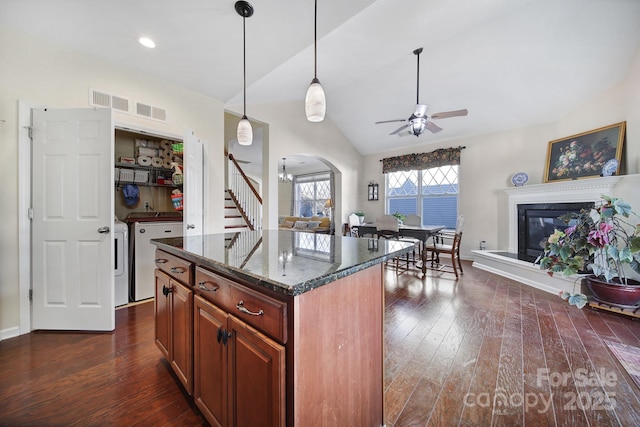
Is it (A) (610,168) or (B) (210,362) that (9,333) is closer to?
(B) (210,362)

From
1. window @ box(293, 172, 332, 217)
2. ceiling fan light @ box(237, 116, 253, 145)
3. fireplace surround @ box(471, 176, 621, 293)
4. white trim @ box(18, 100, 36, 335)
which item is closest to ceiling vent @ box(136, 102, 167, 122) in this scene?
white trim @ box(18, 100, 36, 335)

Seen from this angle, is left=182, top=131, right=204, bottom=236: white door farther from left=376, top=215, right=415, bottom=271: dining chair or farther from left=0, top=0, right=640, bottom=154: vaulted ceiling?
left=376, top=215, right=415, bottom=271: dining chair

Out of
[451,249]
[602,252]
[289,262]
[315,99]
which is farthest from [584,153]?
[289,262]

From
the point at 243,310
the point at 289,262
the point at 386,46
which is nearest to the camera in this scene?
the point at 243,310

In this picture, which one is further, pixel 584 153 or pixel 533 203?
pixel 533 203

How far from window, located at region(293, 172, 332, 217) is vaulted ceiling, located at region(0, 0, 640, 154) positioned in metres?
3.83

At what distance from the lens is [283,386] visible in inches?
29.7

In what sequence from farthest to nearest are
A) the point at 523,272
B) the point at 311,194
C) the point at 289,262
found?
1. the point at 311,194
2. the point at 523,272
3. the point at 289,262

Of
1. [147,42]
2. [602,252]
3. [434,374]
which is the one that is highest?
[147,42]

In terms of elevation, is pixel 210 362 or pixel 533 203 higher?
pixel 533 203

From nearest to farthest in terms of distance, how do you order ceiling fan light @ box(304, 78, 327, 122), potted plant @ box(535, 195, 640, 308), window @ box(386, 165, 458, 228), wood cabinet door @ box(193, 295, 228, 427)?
wood cabinet door @ box(193, 295, 228, 427), ceiling fan light @ box(304, 78, 327, 122), potted plant @ box(535, 195, 640, 308), window @ box(386, 165, 458, 228)

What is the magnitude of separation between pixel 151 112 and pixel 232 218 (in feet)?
6.92

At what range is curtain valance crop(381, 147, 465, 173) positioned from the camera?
526 centimetres

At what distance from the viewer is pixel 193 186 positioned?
9.00 feet
